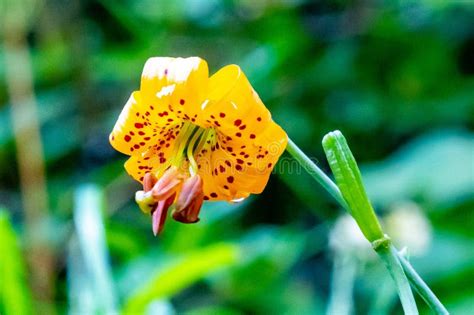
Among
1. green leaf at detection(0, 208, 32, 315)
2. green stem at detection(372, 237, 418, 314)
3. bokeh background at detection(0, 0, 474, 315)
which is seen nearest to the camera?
green stem at detection(372, 237, 418, 314)

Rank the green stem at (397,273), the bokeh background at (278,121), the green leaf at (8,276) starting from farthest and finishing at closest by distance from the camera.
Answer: the bokeh background at (278,121)
the green leaf at (8,276)
the green stem at (397,273)

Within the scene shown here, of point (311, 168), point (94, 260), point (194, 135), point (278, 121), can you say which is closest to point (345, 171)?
point (311, 168)

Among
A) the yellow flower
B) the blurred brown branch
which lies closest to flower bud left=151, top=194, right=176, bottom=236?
the yellow flower

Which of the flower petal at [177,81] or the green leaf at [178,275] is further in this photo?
the green leaf at [178,275]

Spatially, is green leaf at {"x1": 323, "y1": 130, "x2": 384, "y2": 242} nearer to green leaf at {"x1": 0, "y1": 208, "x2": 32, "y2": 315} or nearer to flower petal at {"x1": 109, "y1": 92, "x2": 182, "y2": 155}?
flower petal at {"x1": 109, "y1": 92, "x2": 182, "y2": 155}

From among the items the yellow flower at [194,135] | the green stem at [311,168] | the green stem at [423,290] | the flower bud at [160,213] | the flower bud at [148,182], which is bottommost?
the green stem at [423,290]

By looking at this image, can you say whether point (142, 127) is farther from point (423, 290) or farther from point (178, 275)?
point (178, 275)

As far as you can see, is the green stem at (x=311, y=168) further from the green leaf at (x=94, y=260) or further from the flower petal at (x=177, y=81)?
the green leaf at (x=94, y=260)

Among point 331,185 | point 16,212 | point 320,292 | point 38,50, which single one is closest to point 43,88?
point 38,50

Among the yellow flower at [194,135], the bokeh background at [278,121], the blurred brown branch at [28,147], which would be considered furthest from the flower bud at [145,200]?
the blurred brown branch at [28,147]
